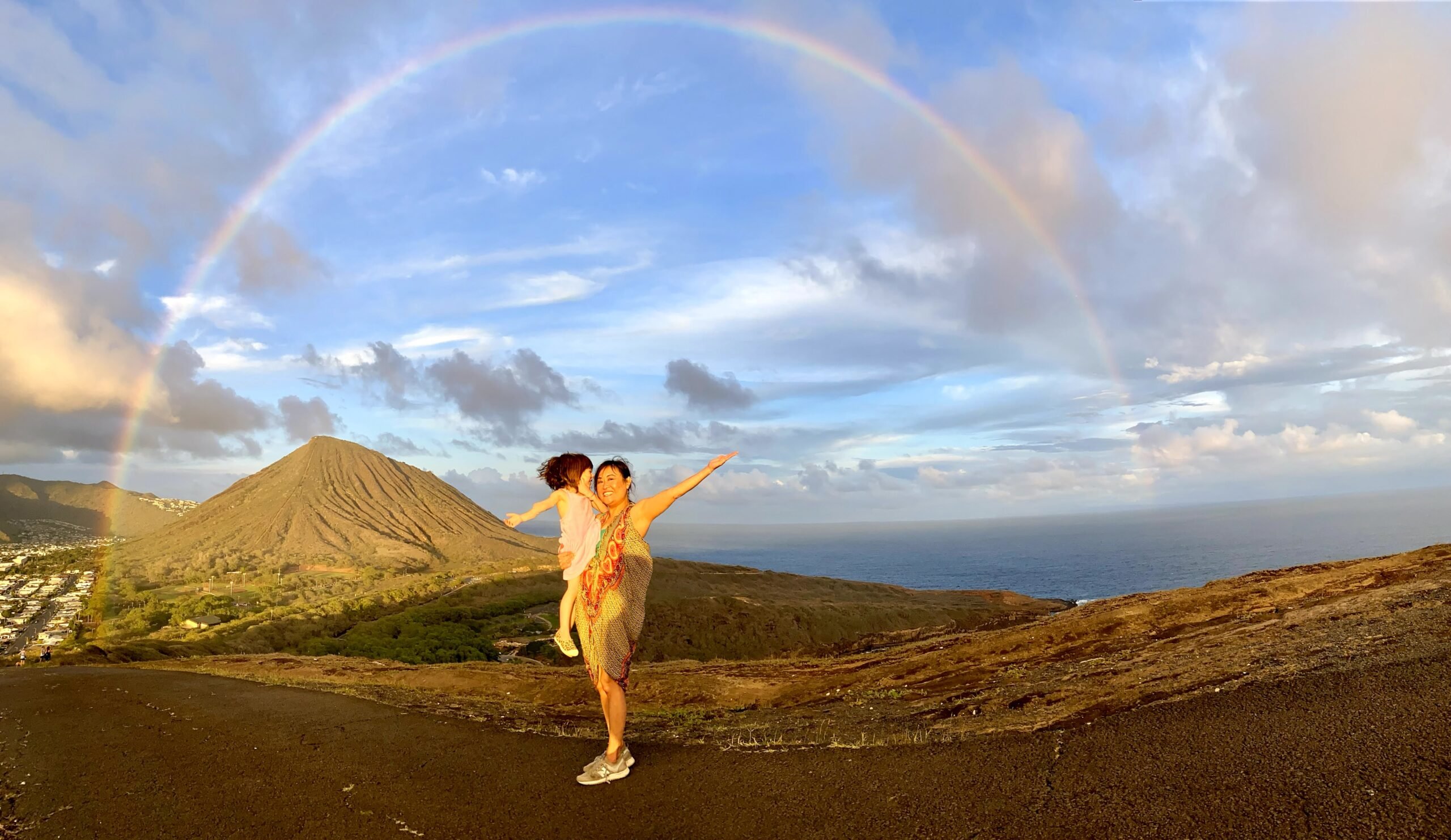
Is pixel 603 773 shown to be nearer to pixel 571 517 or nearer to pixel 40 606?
pixel 571 517

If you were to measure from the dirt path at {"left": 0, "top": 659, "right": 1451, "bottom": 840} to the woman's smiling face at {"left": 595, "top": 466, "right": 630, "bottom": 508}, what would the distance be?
2611 millimetres

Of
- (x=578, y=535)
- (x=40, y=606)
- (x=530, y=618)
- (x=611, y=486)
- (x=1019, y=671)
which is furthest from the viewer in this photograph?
(x=40, y=606)

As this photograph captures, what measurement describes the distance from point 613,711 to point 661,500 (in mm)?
2014

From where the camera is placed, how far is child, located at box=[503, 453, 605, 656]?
707 centimetres

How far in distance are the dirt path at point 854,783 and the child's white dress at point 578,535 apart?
2003 millimetres

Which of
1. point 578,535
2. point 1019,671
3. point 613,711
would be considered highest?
point 578,535

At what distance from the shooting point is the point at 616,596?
6820mm

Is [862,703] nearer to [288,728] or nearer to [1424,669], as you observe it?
[1424,669]

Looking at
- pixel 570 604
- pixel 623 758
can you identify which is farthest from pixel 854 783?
pixel 570 604

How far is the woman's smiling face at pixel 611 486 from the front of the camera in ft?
22.9

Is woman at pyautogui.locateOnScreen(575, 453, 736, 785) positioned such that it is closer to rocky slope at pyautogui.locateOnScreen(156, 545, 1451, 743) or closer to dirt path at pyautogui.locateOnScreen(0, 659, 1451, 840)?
dirt path at pyautogui.locateOnScreen(0, 659, 1451, 840)

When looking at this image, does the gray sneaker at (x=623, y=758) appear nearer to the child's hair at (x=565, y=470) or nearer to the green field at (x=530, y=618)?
the child's hair at (x=565, y=470)

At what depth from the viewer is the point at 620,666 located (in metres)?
6.71

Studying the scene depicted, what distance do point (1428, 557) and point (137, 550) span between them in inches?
8520
